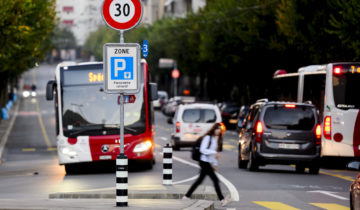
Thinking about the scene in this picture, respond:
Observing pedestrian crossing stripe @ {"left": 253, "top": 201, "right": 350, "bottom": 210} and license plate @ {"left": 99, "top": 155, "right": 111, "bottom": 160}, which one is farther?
license plate @ {"left": 99, "top": 155, "right": 111, "bottom": 160}

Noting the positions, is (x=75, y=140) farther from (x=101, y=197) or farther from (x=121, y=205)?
(x=121, y=205)

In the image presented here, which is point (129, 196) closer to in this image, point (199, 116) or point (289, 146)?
point (289, 146)

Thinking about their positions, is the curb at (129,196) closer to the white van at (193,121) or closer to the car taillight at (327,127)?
the car taillight at (327,127)

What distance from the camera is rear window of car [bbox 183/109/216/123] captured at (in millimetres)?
35531

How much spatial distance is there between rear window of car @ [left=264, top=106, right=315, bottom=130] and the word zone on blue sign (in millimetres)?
10163

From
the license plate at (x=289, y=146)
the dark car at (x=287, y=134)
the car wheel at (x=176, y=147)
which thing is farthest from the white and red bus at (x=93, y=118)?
the car wheel at (x=176, y=147)

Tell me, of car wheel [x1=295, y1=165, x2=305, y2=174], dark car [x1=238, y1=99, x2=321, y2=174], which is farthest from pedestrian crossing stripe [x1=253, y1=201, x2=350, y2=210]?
car wheel [x1=295, y1=165, x2=305, y2=174]

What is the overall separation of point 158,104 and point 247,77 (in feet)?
94.2

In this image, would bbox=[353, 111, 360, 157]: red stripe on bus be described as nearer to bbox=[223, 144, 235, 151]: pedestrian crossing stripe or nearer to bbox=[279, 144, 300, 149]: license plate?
bbox=[279, 144, 300, 149]: license plate

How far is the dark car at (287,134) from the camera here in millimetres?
23656

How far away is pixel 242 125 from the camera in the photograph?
1045 inches

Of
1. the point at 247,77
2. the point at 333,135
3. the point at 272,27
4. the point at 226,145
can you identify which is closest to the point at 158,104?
the point at 247,77

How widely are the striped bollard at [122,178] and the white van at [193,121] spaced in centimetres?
2149

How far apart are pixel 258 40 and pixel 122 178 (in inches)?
1578
